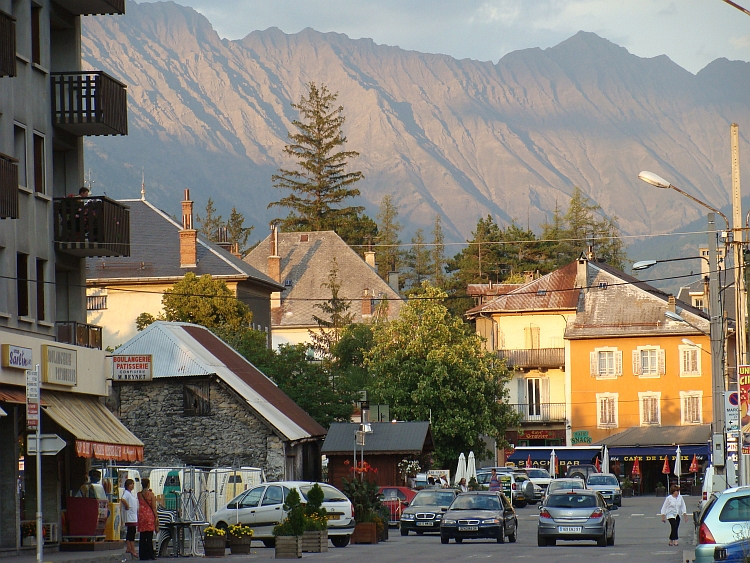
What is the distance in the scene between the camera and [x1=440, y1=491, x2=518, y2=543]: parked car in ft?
115

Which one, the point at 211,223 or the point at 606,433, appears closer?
the point at 606,433

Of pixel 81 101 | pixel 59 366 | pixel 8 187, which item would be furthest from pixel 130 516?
pixel 81 101

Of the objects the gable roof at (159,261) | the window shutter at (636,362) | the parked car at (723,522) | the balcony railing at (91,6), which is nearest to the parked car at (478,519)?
the balcony railing at (91,6)

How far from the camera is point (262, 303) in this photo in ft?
265

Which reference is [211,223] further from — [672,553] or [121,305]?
[672,553]

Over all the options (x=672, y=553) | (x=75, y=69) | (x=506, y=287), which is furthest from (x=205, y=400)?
(x=506, y=287)

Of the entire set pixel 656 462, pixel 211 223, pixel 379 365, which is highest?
pixel 211 223

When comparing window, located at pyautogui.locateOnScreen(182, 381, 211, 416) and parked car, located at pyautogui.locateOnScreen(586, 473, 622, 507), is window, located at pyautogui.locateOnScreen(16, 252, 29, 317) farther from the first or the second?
parked car, located at pyautogui.locateOnScreen(586, 473, 622, 507)

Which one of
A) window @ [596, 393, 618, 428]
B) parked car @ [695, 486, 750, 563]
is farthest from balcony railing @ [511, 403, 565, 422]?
parked car @ [695, 486, 750, 563]

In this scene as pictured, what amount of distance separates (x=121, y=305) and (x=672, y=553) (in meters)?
53.4

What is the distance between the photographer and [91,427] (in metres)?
29.2

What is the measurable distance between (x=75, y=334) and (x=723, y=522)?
700 inches

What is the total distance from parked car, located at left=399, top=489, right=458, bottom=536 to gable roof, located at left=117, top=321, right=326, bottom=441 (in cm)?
614

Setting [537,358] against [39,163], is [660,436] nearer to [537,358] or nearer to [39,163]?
[537,358]
